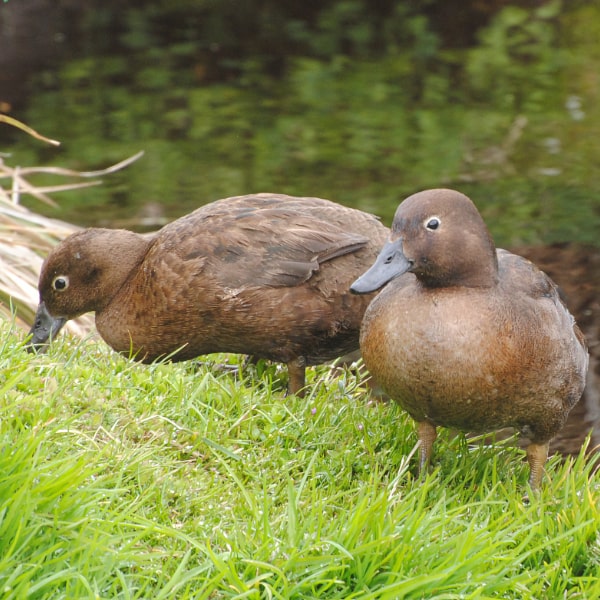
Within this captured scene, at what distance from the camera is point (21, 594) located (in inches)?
117

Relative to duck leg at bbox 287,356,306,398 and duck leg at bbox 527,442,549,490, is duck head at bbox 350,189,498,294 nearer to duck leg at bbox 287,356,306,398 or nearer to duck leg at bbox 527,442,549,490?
duck leg at bbox 527,442,549,490

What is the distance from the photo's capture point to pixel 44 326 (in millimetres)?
5566

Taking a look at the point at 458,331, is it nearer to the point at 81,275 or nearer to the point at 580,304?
the point at 81,275

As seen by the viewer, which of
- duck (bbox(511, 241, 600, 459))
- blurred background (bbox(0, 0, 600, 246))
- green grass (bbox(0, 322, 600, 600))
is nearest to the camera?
green grass (bbox(0, 322, 600, 600))

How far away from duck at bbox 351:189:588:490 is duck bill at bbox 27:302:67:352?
6.41 feet

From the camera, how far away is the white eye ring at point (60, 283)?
5.49 m

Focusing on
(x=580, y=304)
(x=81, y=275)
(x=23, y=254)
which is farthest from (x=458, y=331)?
(x=580, y=304)

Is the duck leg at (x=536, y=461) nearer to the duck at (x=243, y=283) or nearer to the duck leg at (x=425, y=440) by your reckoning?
the duck leg at (x=425, y=440)

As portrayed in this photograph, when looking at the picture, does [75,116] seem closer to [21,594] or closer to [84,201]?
[84,201]

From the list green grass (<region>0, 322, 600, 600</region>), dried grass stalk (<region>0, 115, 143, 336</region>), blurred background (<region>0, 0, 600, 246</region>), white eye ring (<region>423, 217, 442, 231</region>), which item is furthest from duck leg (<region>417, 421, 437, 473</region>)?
blurred background (<region>0, 0, 600, 246</region>)

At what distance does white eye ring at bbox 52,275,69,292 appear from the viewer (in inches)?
216

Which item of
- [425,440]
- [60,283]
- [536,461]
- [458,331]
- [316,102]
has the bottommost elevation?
[316,102]

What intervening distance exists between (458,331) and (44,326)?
2.44 m

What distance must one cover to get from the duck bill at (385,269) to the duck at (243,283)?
885 mm
